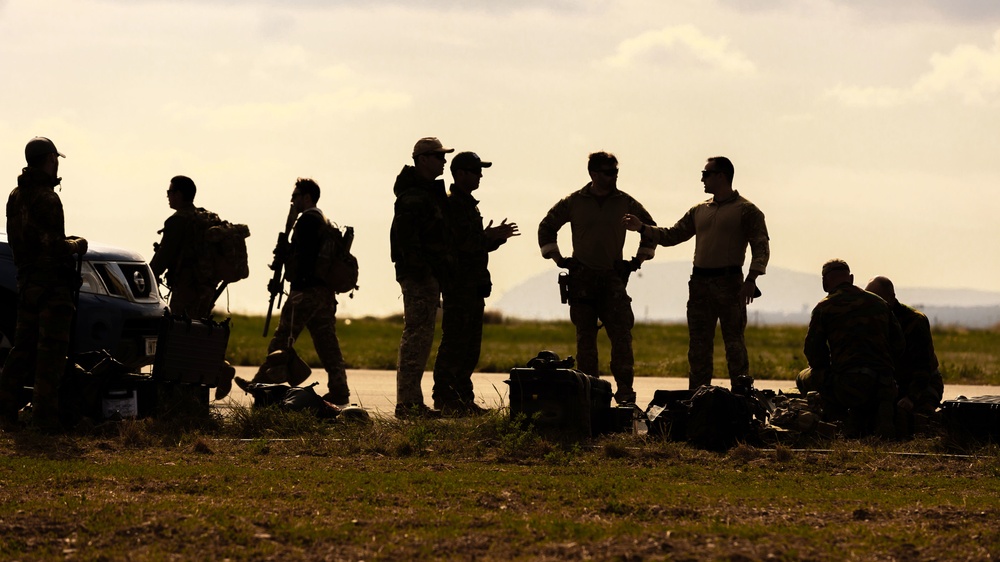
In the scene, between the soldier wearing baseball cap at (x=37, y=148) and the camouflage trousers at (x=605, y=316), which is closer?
the soldier wearing baseball cap at (x=37, y=148)

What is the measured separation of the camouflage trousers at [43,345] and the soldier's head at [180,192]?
105 inches

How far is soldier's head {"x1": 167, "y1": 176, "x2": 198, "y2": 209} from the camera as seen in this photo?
43.0 ft

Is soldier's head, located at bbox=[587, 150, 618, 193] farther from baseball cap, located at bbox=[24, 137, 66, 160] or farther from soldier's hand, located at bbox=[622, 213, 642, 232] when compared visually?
baseball cap, located at bbox=[24, 137, 66, 160]

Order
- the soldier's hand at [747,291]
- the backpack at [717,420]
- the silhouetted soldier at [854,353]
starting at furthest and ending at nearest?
the soldier's hand at [747,291] < the silhouetted soldier at [854,353] < the backpack at [717,420]

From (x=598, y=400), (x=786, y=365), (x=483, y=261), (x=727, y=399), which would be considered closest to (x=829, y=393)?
(x=727, y=399)

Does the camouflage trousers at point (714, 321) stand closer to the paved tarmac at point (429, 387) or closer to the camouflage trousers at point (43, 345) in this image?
the paved tarmac at point (429, 387)

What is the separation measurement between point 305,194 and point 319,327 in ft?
4.06

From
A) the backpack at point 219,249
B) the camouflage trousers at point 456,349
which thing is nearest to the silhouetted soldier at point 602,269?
the camouflage trousers at point 456,349

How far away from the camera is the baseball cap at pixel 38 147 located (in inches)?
409

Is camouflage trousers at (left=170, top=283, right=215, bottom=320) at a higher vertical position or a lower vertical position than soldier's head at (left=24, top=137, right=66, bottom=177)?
lower

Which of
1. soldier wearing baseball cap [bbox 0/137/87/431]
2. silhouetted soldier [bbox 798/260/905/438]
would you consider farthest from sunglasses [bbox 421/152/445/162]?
silhouetted soldier [bbox 798/260/905/438]

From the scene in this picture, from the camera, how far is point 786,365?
21.8 metres

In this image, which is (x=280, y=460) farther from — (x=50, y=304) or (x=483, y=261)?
(x=483, y=261)

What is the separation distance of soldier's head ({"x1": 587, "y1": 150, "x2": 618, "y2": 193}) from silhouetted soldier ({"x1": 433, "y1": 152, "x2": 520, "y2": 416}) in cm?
110
